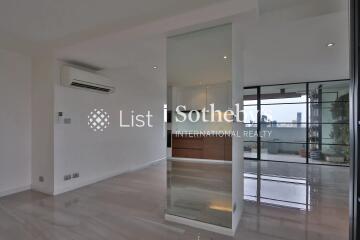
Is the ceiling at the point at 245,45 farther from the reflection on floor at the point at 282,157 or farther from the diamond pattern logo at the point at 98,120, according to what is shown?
the reflection on floor at the point at 282,157

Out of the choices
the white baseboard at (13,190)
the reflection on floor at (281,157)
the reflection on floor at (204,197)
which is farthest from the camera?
the reflection on floor at (281,157)

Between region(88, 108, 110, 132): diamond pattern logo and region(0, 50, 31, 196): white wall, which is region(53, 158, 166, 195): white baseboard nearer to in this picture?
region(0, 50, 31, 196): white wall

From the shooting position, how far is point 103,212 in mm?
2982

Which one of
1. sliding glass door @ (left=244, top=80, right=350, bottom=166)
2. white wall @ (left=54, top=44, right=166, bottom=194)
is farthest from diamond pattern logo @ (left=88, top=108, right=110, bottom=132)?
sliding glass door @ (left=244, top=80, right=350, bottom=166)

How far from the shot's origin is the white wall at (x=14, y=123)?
3551mm

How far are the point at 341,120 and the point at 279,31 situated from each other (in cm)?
526

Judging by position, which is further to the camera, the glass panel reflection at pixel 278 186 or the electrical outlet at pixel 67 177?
the electrical outlet at pixel 67 177

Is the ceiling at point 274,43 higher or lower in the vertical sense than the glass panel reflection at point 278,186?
higher

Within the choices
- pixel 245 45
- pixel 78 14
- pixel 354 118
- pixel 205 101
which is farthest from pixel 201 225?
pixel 78 14

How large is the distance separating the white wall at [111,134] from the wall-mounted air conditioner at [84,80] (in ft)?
0.48

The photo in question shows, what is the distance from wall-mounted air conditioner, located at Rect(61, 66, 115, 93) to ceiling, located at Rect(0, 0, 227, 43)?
80 centimetres

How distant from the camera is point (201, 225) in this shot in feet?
8.37

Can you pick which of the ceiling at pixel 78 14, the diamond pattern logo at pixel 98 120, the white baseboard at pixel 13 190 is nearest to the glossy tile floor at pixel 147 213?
the white baseboard at pixel 13 190

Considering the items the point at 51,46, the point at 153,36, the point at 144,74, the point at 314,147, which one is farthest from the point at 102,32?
the point at 314,147
